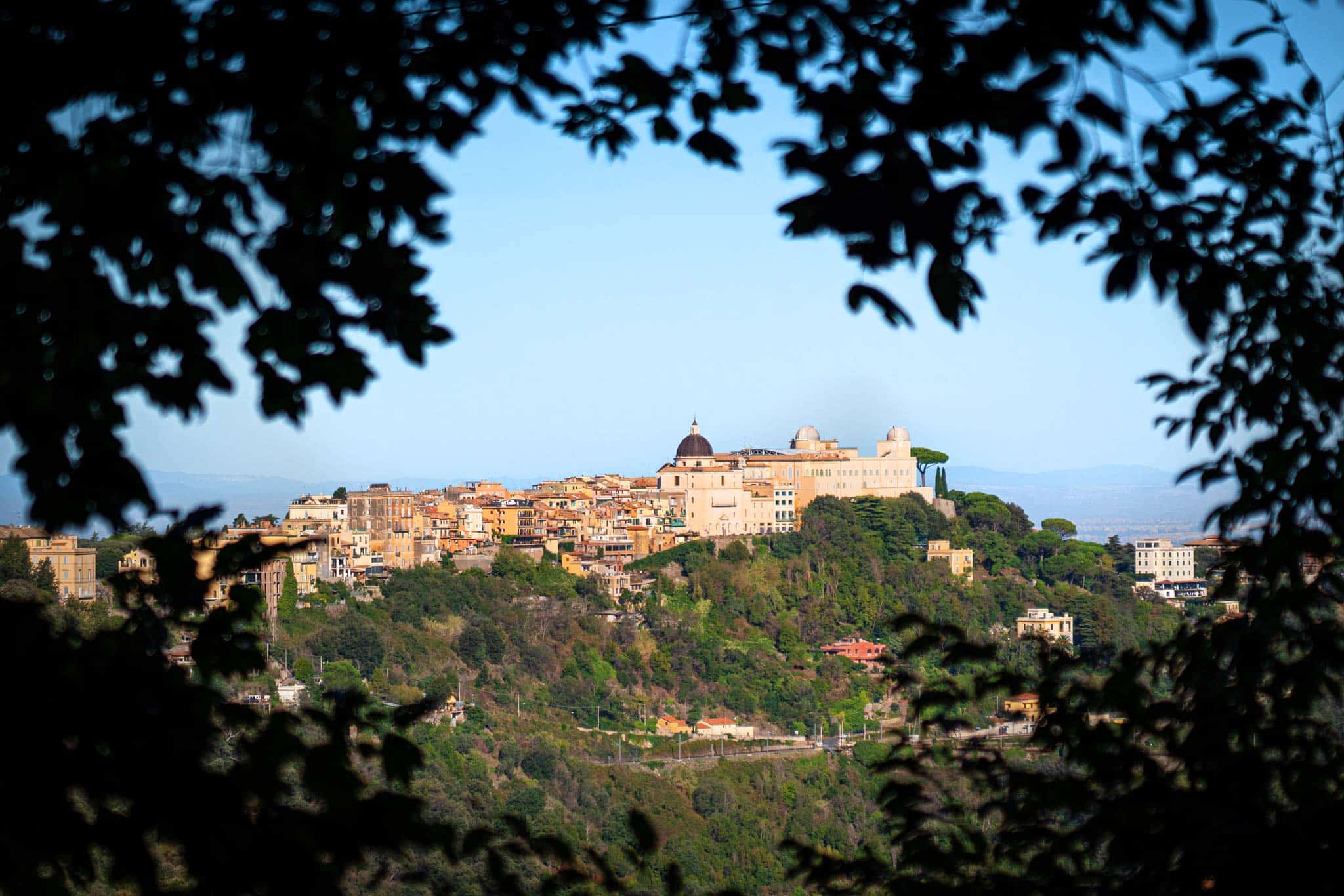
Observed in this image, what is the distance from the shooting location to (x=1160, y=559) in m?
57.2

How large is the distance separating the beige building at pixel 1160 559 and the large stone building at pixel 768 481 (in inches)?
343

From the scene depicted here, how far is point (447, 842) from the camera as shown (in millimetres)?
2275

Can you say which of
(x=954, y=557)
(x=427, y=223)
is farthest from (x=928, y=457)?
(x=427, y=223)

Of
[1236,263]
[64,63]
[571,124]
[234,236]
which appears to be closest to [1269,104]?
[1236,263]

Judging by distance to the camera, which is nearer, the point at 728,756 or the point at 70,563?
the point at 70,563

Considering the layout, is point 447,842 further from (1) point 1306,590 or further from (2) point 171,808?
(1) point 1306,590

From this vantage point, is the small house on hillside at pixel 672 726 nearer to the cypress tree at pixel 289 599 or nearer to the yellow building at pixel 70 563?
the cypress tree at pixel 289 599

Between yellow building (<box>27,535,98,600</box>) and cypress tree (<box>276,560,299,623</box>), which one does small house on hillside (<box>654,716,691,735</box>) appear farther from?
yellow building (<box>27,535,98,600</box>)

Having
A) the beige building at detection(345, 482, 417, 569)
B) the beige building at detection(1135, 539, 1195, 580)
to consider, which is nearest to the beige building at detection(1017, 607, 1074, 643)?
the beige building at detection(1135, 539, 1195, 580)

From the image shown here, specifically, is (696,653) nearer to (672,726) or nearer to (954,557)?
(672,726)

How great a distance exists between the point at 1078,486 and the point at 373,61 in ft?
470

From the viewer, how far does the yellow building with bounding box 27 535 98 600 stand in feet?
109

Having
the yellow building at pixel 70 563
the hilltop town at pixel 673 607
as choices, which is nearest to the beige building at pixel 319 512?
the hilltop town at pixel 673 607

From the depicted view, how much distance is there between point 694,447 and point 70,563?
2544cm
